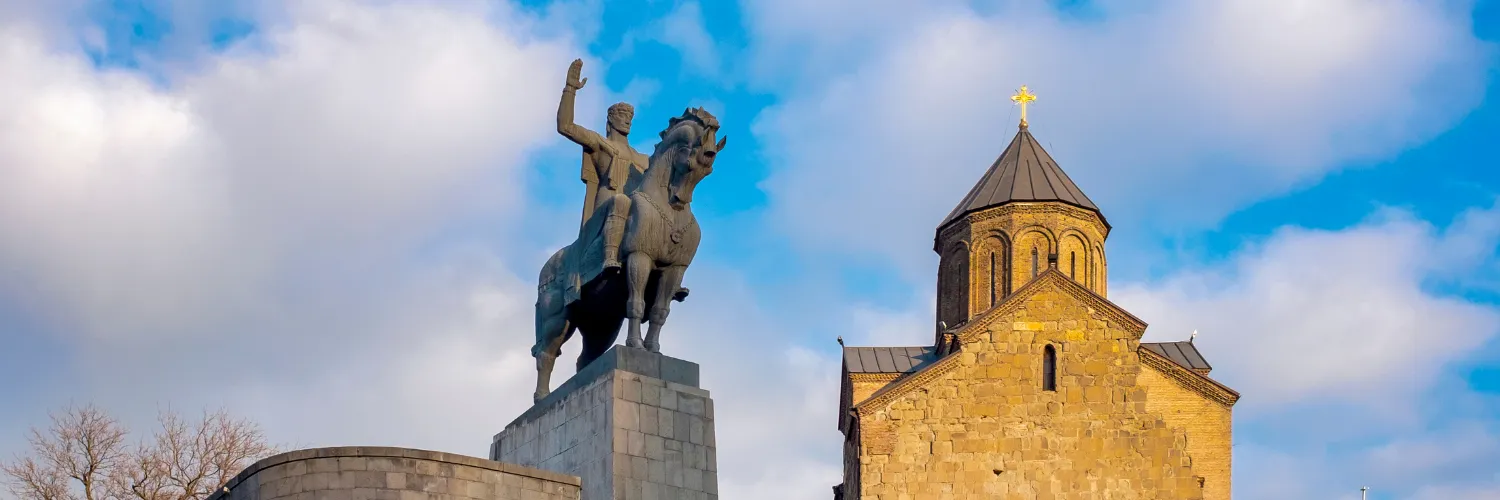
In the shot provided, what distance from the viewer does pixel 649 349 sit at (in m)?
17.0

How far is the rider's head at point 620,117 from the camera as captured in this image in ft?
59.1

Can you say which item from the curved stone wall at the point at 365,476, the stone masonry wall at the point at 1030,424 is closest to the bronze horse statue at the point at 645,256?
the curved stone wall at the point at 365,476

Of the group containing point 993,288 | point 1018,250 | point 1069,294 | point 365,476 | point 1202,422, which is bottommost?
point 365,476

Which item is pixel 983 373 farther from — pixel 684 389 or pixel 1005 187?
pixel 684 389

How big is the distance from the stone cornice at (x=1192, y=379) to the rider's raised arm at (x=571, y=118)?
19.0 meters

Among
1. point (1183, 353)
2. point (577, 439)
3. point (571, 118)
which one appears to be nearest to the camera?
point (577, 439)

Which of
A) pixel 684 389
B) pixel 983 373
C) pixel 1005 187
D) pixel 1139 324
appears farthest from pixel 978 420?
pixel 684 389

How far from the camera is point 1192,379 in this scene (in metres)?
35.2

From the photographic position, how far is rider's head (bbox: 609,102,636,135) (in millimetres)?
18000

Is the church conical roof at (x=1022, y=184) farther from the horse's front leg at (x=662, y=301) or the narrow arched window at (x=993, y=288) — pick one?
the horse's front leg at (x=662, y=301)

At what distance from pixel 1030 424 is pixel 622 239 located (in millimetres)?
15551

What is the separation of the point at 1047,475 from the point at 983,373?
1878 millimetres

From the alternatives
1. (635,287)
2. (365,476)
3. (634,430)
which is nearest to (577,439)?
(634,430)

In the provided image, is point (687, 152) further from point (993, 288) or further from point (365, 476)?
point (993, 288)
